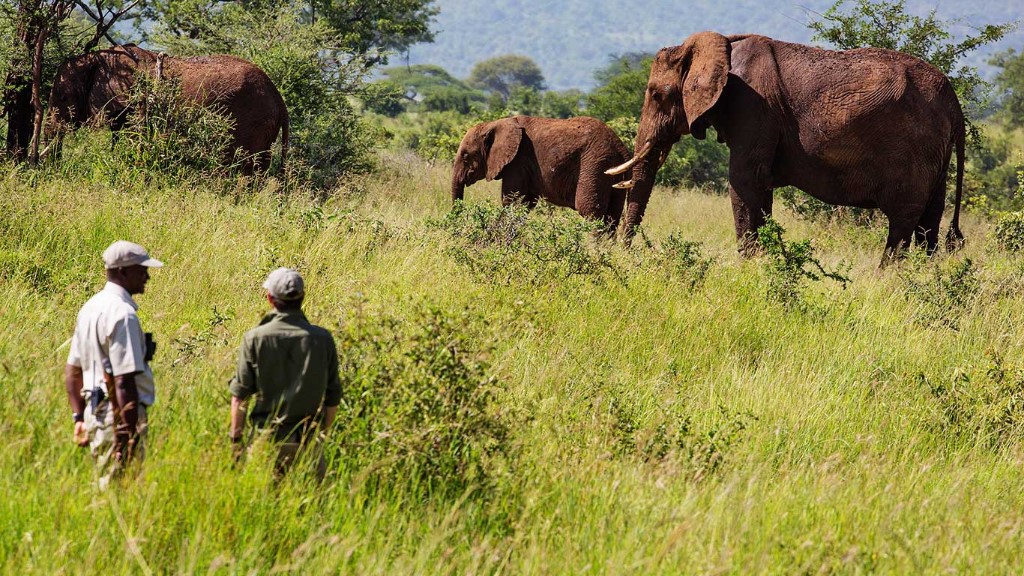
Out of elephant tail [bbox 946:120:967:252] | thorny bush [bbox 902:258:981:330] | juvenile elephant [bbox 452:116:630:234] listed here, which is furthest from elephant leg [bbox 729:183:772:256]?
elephant tail [bbox 946:120:967:252]

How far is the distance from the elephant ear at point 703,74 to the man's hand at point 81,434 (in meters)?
8.69

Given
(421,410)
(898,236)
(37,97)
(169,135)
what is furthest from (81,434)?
(898,236)

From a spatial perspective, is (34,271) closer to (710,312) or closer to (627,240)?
(710,312)

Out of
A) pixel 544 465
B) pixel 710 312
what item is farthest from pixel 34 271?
pixel 710 312

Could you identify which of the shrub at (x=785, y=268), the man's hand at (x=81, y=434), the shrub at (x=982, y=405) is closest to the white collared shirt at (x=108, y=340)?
the man's hand at (x=81, y=434)

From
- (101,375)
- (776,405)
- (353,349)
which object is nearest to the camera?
(101,375)

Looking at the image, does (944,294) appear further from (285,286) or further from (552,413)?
(285,286)

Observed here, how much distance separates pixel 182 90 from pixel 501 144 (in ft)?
13.8

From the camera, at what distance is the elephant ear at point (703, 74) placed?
11516mm

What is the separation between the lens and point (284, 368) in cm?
418

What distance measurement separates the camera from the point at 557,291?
8.42 metres

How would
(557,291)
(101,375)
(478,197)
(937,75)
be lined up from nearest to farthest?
(101,375) → (557,291) → (937,75) → (478,197)

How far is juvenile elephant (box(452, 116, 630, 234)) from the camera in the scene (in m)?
13.2

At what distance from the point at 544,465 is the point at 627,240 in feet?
24.6
